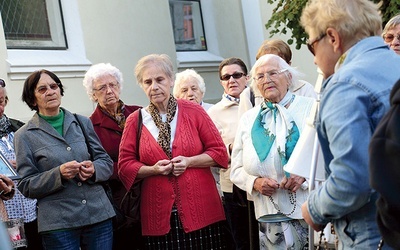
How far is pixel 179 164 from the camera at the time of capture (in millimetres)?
5660

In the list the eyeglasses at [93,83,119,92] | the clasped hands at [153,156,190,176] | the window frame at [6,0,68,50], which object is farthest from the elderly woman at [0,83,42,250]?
the window frame at [6,0,68,50]

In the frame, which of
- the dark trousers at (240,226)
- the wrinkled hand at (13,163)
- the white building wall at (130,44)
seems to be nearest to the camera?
the wrinkled hand at (13,163)

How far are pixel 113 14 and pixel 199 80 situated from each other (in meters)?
2.87

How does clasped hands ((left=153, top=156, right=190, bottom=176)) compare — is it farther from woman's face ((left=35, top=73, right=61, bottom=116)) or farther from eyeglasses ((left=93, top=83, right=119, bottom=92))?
eyeglasses ((left=93, top=83, right=119, bottom=92))

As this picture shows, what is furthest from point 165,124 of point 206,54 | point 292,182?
point 206,54

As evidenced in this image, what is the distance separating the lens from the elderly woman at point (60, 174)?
18.0 ft

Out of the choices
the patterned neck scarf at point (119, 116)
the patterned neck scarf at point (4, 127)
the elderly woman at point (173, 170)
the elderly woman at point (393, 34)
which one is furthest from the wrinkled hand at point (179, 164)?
the elderly woman at point (393, 34)

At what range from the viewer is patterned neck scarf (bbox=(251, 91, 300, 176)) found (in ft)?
17.4

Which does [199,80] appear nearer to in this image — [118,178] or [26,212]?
[118,178]

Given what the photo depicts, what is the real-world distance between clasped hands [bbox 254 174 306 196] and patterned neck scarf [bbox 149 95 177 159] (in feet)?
2.59

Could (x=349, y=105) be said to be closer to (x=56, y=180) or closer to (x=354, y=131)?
(x=354, y=131)

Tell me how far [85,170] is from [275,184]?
1383mm

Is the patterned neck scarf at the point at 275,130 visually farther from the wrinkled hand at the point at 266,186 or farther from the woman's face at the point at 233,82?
the woman's face at the point at 233,82

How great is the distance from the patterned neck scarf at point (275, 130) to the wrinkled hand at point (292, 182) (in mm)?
115
